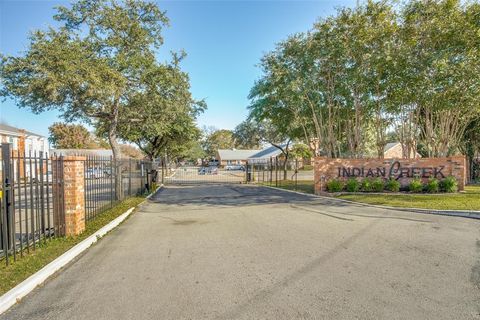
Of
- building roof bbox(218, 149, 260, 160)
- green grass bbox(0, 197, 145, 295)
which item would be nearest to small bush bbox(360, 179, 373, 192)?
green grass bbox(0, 197, 145, 295)

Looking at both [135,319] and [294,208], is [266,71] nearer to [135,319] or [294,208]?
[294,208]

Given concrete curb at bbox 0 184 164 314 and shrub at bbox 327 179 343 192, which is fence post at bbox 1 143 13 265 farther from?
shrub at bbox 327 179 343 192

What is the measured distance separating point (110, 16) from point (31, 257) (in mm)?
11258

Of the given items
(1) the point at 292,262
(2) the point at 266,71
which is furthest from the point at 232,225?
(2) the point at 266,71

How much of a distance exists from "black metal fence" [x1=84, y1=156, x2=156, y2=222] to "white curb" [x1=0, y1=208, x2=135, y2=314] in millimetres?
2619

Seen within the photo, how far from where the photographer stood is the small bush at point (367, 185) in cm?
1527

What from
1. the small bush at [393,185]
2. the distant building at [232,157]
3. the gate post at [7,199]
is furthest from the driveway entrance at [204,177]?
the distant building at [232,157]

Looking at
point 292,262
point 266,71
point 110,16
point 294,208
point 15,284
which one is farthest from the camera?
point 266,71

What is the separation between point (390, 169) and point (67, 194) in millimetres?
15362

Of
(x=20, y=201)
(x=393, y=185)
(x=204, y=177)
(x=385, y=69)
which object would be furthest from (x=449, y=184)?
(x=204, y=177)

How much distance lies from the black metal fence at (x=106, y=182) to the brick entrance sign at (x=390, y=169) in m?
9.91

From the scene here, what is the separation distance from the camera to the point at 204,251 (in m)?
5.91

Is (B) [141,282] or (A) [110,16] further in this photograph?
(A) [110,16]

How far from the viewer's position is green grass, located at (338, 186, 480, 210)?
1106 cm
